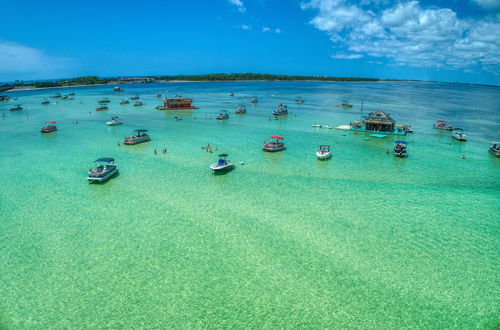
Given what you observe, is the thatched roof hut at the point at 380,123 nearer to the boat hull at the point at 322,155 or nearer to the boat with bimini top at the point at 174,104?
the boat hull at the point at 322,155

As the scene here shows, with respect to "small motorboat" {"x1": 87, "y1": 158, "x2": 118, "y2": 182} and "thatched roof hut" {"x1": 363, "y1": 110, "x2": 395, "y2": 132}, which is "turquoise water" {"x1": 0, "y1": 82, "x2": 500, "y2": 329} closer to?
"small motorboat" {"x1": 87, "y1": 158, "x2": 118, "y2": 182}

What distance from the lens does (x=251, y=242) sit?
18859 mm

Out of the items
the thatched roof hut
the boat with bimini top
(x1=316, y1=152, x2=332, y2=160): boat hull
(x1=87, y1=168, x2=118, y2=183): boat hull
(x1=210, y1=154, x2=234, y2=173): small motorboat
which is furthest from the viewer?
the boat with bimini top

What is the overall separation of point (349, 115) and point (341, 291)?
6655 centimetres

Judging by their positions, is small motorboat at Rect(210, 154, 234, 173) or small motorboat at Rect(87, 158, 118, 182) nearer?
small motorboat at Rect(87, 158, 118, 182)

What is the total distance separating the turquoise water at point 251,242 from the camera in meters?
13.7

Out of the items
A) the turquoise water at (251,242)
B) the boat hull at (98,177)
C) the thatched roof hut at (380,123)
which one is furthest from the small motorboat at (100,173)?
the thatched roof hut at (380,123)

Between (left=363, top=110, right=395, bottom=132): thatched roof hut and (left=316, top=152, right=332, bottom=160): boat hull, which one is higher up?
(left=363, top=110, right=395, bottom=132): thatched roof hut

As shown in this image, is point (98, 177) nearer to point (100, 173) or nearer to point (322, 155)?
point (100, 173)

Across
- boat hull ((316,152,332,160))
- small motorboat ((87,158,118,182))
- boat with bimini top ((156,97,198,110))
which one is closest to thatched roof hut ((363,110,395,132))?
boat hull ((316,152,332,160))

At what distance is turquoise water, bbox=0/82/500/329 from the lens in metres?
13.7

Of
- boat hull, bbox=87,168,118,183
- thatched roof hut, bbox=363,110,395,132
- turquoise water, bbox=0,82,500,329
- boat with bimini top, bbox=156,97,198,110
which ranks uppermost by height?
boat with bimini top, bbox=156,97,198,110

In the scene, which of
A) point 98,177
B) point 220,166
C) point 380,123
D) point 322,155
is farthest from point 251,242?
point 380,123

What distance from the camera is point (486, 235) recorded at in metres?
19.9
